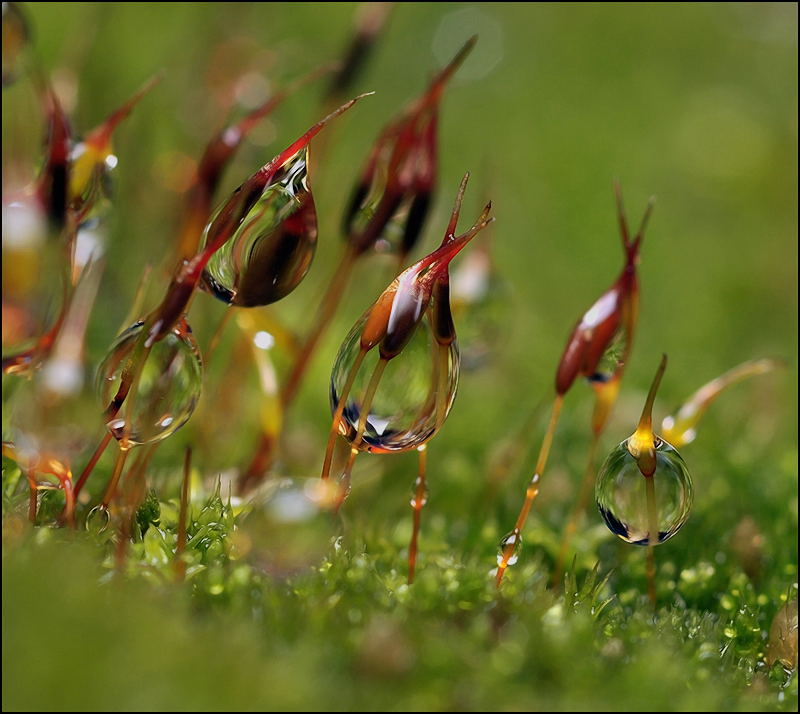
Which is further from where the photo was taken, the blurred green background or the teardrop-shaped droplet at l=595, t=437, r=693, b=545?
the teardrop-shaped droplet at l=595, t=437, r=693, b=545

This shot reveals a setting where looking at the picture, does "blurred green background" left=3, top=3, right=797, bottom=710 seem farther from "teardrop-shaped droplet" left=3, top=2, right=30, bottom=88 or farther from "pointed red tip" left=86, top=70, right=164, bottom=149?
"pointed red tip" left=86, top=70, right=164, bottom=149

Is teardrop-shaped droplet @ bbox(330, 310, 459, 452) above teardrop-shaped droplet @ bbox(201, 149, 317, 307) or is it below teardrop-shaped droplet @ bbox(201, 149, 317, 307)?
below

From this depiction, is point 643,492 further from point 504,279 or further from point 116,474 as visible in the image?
point 504,279

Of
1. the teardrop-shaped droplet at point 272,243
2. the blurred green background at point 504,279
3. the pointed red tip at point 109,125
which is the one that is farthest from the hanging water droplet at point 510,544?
the pointed red tip at point 109,125

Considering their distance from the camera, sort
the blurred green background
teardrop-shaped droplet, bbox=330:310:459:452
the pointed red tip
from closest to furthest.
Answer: the blurred green background < teardrop-shaped droplet, bbox=330:310:459:452 < the pointed red tip

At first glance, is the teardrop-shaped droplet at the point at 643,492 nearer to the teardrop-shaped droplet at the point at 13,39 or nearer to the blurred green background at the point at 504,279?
the blurred green background at the point at 504,279

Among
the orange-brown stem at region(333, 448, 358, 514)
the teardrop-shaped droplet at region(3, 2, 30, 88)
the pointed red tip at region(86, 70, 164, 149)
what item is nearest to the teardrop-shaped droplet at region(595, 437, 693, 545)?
the orange-brown stem at region(333, 448, 358, 514)
